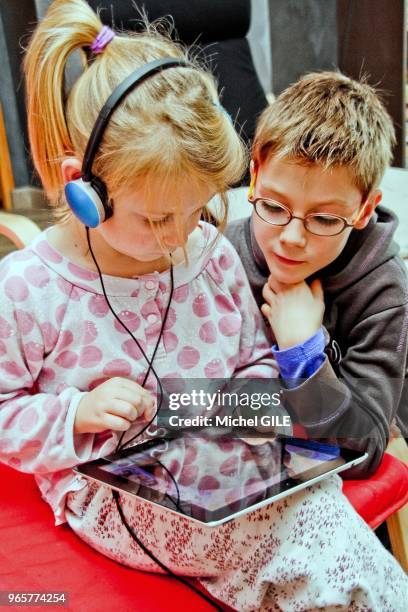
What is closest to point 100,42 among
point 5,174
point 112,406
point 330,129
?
point 330,129

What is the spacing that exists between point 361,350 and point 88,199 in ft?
1.34

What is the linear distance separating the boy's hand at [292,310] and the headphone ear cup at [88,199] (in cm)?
29

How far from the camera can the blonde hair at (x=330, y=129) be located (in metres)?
0.84

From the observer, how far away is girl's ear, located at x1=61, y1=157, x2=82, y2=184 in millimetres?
745

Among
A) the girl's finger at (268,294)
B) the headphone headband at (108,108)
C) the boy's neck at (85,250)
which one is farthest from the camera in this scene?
the girl's finger at (268,294)

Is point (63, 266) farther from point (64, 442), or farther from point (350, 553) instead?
point (350, 553)

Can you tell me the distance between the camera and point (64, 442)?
0.78m

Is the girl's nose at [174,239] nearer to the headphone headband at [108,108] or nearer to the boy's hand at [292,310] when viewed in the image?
the headphone headband at [108,108]

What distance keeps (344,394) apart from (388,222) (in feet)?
0.80

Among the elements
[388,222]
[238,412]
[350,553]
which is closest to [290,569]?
[350,553]

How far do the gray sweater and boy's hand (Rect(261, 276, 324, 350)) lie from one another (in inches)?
1.6

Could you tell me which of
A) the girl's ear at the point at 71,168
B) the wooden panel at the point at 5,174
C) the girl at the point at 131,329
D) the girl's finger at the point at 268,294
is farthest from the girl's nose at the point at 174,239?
the wooden panel at the point at 5,174

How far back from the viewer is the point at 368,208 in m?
0.89

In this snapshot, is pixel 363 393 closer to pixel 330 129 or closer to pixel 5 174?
pixel 330 129
